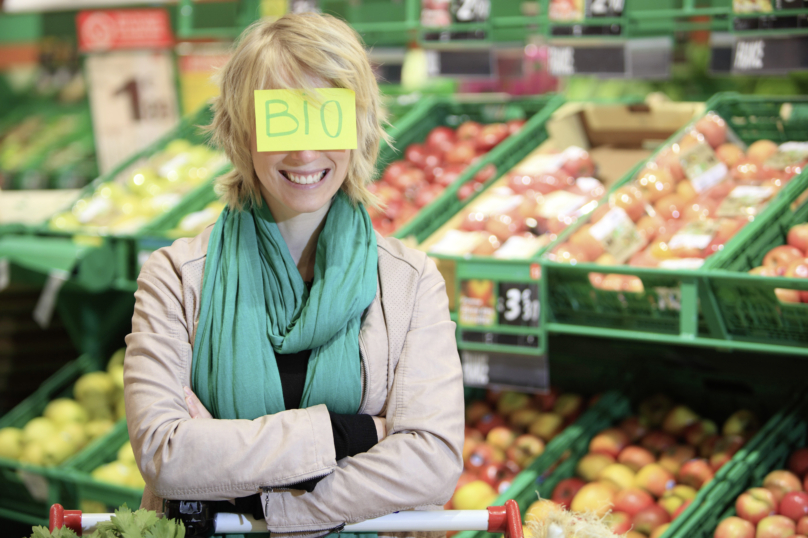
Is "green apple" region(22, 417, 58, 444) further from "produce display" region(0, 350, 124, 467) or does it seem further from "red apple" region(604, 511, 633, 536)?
"red apple" region(604, 511, 633, 536)

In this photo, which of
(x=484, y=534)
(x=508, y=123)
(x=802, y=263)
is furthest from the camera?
(x=508, y=123)

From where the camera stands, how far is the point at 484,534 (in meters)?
2.13

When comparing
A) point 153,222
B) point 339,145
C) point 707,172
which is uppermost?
point 339,145

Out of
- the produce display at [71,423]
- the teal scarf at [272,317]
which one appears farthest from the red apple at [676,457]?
the produce display at [71,423]

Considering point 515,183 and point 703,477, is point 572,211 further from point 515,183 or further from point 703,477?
point 703,477

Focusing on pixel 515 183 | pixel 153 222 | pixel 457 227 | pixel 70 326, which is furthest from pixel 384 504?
pixel 70 326

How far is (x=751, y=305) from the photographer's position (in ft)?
5.95

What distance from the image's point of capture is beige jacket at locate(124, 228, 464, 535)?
119 cm

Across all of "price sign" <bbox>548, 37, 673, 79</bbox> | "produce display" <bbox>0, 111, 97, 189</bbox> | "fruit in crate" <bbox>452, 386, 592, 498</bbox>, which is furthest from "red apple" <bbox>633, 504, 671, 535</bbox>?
"produce display" <bbox>0, 111, 97, 189</bbox>

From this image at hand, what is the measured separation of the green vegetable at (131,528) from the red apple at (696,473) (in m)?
1.55

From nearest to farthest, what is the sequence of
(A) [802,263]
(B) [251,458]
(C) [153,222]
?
(B) [251,458] < (A) [802,263] < (C) [153,222]

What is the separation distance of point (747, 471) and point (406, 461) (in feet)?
Answer: 4.15

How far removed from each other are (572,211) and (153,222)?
1519mm

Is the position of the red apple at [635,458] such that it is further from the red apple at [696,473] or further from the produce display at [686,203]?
the produce display at [686,203]
